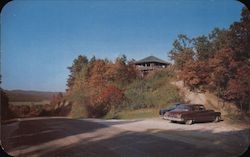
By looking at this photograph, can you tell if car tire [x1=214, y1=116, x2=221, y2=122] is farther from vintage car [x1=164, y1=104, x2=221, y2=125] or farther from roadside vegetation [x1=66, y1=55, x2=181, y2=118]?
roadside vegetation [x1=66, y1=55, x2=181, y2=118]

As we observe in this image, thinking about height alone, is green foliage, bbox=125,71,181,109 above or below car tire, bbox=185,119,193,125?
above

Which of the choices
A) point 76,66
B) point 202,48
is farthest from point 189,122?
point 76,66

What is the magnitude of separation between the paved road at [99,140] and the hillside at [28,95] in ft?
0.62

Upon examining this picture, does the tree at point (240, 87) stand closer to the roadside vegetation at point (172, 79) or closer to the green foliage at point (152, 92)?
the roadside vegetation at point (172, 79)

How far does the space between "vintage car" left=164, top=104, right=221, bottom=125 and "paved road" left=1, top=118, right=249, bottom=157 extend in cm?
12

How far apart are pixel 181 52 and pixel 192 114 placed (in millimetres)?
573

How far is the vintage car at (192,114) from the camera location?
377 cm

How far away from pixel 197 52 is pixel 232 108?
23.8 inches

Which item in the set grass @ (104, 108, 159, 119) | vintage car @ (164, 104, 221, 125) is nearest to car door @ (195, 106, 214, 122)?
vintage car @ (164, 104, 221, 125)

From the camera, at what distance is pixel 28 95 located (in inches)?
143

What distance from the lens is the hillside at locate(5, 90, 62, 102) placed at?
359 cm

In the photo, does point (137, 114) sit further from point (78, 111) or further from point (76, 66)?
point (76, 66)

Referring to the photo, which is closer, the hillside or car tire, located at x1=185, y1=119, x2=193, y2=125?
the hillside

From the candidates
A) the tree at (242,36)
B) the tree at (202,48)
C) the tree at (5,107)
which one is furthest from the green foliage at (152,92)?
the tree at (5,107)
